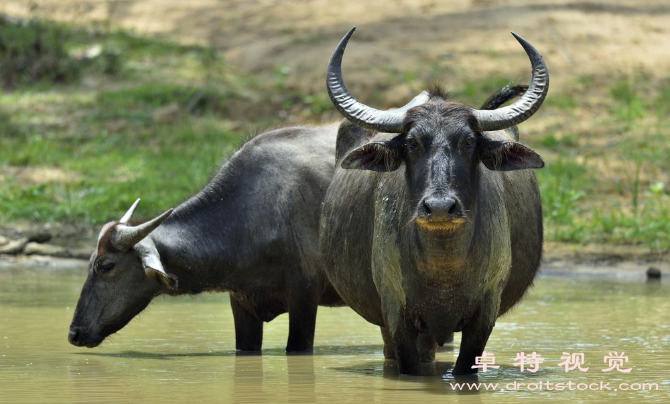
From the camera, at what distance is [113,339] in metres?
9.95

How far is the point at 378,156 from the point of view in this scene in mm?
7387

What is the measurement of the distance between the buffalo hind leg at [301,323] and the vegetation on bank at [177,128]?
16.7 ft

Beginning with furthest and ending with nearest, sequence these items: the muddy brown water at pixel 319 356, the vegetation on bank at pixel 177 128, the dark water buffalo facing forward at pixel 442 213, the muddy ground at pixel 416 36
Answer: the muddy ground at pixel 416 36 < the vegetation on bank at pixel 177 128 < the dark water buffalo facing forward at pixel 442 213 < the muddy brown water at pixel 319 356

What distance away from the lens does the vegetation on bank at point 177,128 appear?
50.0ft

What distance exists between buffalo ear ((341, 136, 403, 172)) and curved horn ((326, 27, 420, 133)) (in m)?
0.11

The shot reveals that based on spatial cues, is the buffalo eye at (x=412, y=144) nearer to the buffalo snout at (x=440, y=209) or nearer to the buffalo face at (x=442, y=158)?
the buffalo face at (x=442, y=158)

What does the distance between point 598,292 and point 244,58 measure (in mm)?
10515

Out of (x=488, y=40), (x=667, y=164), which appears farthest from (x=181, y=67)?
(x=667, y=164)

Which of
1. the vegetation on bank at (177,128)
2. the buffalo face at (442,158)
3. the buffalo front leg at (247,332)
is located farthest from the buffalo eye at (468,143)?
the vegetation on bank at (177,128)

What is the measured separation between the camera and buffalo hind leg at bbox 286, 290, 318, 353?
9.38m

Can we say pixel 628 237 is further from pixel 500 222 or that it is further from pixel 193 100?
pixel 193 100

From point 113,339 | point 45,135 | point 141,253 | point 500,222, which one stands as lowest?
point 45,135

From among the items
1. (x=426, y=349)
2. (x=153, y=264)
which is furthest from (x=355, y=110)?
(x=153, y=264)

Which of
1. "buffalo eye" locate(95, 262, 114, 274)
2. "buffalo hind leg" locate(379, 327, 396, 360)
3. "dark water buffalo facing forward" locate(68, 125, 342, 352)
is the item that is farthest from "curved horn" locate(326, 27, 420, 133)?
"buffalo eye" locate(95, 262, 114, 274)
